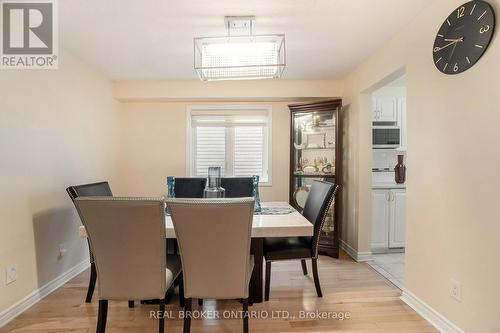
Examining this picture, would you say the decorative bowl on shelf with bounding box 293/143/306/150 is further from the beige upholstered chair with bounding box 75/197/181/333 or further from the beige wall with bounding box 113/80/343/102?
the beige upholstered chair with bounding box 75/197/181/333

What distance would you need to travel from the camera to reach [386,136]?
3.80 m

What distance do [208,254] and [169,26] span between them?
1.87 metres

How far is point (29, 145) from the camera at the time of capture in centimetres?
227

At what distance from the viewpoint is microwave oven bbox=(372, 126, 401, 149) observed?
3.79 meters

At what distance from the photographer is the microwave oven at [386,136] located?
379 cm

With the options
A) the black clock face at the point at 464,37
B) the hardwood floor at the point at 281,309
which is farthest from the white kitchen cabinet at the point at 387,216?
the black clock face at the point at 464,37

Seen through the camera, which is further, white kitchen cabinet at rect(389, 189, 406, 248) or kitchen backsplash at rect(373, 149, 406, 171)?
kitchen backsplash at rect(373, 149, 406, 171)

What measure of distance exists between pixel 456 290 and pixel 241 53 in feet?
7.44

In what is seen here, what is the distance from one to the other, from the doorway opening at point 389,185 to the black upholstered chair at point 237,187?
63.5 inches

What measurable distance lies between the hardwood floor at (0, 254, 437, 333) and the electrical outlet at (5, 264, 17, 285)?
0.29 meters

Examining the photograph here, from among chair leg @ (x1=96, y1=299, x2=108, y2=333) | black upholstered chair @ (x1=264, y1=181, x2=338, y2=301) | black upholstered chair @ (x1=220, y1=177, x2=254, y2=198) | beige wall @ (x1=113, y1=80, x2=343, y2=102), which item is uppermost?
beige wall @ (x1=113, y1=80, x2=343, y2=102)

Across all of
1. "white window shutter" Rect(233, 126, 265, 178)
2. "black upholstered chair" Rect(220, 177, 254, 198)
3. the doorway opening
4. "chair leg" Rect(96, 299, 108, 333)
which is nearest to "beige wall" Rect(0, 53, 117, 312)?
"chair leg" Rect(96, 299, 108, 333)

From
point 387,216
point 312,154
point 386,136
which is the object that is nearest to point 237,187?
point 312,154

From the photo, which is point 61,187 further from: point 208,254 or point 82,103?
point 208,254
